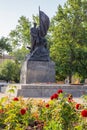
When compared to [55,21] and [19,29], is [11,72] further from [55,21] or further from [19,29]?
[55,21]

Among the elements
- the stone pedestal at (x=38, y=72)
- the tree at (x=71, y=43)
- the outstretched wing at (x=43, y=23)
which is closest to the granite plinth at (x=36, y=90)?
the stone pedestal at (x=38, y=72)

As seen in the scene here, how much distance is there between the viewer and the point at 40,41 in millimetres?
21844

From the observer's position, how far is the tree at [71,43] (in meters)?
34.8

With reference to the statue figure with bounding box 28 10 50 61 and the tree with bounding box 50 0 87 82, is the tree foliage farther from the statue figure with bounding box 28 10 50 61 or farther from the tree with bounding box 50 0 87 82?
the statue figure with bounding box 28 10 50 61

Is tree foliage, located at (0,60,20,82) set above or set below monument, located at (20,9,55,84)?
below

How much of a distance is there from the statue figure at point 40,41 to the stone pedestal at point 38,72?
0.45m

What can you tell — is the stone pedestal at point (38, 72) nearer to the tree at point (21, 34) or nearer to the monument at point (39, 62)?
the monument at point (39, 62)

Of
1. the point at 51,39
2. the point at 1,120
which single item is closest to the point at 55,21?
the point at 51,39

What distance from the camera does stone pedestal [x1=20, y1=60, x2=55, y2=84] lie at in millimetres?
20750

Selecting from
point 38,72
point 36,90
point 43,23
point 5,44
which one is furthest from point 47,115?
point 5,44

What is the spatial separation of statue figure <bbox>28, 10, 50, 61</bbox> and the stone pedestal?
0.45 metres

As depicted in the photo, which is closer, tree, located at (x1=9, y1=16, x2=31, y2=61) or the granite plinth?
the granite plinth

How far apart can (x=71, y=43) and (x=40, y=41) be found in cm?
1324

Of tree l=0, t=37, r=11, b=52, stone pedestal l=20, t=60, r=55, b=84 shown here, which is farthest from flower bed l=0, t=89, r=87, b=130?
tree l=0, t=37, r=11, b=52
